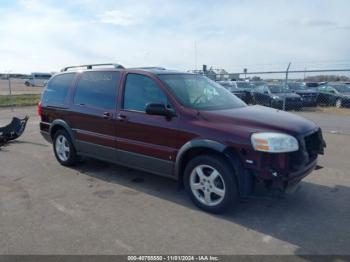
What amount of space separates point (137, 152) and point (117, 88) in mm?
1050

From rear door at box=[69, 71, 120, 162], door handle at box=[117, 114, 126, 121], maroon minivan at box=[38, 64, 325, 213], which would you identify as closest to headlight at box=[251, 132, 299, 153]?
maroon minivan at box=[38, 64, 325, 213]

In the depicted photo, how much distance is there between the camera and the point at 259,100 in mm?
18156

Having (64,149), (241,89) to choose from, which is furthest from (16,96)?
(64,149)

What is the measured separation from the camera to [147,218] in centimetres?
407

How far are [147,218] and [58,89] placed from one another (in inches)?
135

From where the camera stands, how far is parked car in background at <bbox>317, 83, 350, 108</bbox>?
61.0 ft

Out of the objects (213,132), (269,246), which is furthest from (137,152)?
(269,246)

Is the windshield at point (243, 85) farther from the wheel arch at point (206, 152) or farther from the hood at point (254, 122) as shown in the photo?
the wheel arch at point (206, 152)

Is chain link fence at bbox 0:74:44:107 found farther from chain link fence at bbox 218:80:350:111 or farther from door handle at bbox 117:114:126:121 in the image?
door handle at bbox 117:114:126:121

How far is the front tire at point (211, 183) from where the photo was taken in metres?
3.97

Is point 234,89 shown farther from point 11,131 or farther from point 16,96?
point 16,96

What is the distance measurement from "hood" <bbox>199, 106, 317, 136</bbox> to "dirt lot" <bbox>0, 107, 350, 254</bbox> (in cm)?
108

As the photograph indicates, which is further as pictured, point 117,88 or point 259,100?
point 259,100

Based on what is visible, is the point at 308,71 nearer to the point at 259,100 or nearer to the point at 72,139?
the point at 259,100
